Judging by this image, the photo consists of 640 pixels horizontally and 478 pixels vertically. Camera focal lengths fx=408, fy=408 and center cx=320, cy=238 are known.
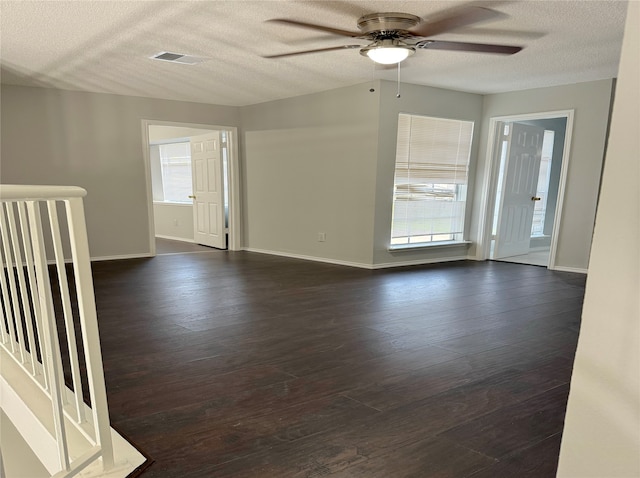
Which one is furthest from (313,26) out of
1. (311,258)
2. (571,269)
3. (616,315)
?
(571,269)

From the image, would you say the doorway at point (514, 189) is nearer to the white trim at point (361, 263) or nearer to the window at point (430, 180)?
the window at point (430, 180)

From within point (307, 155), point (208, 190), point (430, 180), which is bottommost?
point (208, 190)

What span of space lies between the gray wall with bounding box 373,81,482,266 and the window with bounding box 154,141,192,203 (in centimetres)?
421

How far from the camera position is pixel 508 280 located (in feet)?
15.6

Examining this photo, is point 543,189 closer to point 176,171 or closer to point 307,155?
point 307,155

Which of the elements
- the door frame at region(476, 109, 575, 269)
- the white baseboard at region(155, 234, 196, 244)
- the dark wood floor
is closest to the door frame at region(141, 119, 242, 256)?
the white baseboard at region(155, 234, 196, 244)

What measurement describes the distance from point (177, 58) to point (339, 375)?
10.5ft

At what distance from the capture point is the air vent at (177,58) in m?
3.66

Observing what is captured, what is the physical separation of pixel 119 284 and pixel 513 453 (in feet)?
12.9

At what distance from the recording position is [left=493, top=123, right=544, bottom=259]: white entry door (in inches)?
228

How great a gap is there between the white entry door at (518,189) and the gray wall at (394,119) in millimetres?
734

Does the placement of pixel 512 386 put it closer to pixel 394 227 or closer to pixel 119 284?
pixel 394 227

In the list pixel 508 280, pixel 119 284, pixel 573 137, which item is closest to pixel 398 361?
pixel 508 280

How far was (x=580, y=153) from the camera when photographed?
4949 mm
